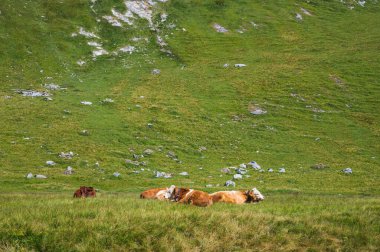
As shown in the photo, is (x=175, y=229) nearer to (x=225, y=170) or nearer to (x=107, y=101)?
(x=225, y=170)

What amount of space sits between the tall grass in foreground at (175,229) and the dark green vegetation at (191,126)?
41 mm

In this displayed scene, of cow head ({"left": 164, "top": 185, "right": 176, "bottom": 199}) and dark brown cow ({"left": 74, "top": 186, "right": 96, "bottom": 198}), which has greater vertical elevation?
cow head ({"left": 164, "top": 185, "right": 176, "bottom": 199})

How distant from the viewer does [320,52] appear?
246ft

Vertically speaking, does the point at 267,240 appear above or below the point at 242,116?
above

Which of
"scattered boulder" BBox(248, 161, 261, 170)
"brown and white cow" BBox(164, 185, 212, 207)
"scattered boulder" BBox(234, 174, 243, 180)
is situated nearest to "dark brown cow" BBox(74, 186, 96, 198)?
"brown and white cow" BBox(164, 185, 212, 207)

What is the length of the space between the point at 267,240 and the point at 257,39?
75.3m

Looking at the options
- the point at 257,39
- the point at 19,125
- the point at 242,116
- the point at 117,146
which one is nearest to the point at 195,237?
the point at 117,146

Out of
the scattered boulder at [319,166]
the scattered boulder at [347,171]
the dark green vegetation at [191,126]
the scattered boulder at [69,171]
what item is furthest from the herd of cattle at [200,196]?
the scattered boulder at [319,166]

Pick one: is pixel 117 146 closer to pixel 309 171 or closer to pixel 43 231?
pixel 309 171

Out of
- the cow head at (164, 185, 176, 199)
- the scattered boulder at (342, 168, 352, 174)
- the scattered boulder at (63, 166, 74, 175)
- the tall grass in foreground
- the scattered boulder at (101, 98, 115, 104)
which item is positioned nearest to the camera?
the tall grass in foreground

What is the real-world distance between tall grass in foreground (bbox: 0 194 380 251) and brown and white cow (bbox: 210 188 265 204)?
→ 3.81 meters

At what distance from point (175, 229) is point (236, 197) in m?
6.66

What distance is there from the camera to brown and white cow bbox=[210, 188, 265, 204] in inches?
664

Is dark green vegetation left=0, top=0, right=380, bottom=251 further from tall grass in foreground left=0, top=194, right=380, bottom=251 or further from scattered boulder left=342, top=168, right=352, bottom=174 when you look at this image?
scattered boulder left=342, top=168, right=352, bottom=174
